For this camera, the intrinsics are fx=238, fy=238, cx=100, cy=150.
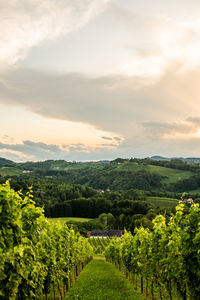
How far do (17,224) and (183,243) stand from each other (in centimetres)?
672

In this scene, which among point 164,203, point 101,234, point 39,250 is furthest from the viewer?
point 164,203

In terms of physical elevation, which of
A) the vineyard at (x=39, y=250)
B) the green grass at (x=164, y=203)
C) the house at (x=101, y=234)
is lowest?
the house at (x=101, y=234)

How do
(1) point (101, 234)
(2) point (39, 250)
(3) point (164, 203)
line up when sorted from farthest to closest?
(3) point (164, 203), (1) point (101, 234), (2) point (39, 250)

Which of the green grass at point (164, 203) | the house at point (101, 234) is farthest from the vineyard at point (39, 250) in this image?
the green grass at point (164, 203)

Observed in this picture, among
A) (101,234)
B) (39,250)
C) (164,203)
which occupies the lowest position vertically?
(101,234)

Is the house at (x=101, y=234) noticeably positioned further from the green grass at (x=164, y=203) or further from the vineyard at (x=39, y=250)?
the vineyard at (x=39, y=250)

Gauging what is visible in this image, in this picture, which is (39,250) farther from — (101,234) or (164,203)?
(164,203)

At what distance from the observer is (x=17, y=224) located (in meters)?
6.67

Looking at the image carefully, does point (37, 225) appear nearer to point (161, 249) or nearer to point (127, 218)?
point (161, 249)

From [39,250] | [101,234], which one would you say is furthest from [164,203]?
[39,250]

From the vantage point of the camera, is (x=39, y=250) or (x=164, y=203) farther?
(x=164, y=203)

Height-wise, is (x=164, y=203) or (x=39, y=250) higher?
(x=39, y=250)

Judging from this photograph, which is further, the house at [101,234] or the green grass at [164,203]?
the green grass at [164,203]

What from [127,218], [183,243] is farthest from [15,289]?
[127,218]
